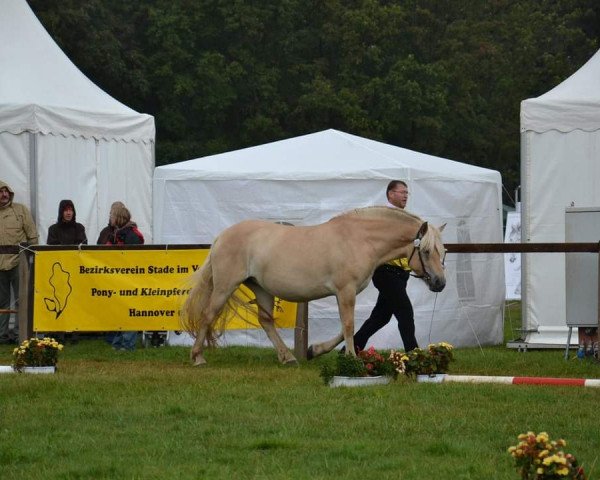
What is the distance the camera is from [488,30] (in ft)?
163

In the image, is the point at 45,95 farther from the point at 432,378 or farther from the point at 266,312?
the point at 432,378

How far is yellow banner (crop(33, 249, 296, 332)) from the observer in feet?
46.2

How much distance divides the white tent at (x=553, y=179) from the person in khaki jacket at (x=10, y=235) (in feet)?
20.0

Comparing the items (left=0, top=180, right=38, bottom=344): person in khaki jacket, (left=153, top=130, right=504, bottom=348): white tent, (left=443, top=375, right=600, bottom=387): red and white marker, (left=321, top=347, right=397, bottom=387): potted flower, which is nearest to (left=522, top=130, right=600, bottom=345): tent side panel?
(left=153, top=130, right=504, bottom=348): white tent

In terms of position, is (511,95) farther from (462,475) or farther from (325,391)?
(462,475)

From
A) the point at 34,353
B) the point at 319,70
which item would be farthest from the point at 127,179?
the point at 319,70

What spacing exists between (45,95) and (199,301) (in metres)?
5.69

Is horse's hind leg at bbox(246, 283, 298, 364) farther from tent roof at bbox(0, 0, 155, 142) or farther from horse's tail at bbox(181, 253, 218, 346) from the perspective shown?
tent roof at bbox(0, 0, 155, 142)

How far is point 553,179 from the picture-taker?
16.2 metres

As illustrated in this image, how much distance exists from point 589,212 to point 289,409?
618cm

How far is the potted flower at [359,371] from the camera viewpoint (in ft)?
35.9

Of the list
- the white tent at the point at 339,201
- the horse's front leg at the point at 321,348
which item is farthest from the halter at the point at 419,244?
the white tent at the point at 339,201

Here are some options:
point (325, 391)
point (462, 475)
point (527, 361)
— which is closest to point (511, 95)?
point (527, 361)

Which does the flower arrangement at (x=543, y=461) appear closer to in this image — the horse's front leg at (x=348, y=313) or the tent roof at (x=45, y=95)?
the horse's front leg at (x=348, y=313)
